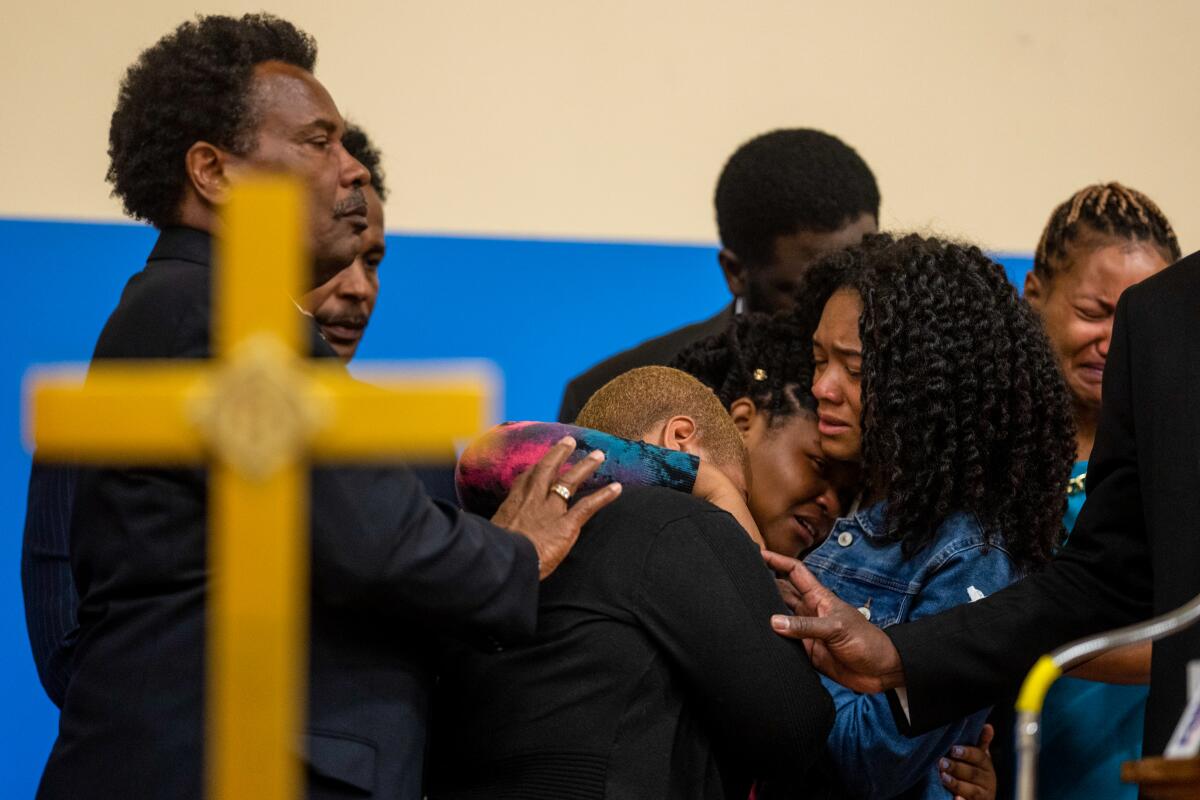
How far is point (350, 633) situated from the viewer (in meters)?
1.63

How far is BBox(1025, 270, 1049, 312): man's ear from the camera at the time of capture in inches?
112

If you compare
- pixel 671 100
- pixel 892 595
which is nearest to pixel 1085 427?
pixel 892 595

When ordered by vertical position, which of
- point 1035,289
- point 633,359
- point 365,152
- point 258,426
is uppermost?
point 365,152

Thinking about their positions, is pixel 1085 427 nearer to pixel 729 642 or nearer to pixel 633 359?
pixel 633 359

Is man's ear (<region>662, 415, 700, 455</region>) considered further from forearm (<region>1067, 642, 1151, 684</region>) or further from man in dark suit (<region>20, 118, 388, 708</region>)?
forearm (<region>1067, 642, 1151, 684</region>)

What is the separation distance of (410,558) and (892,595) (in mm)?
772

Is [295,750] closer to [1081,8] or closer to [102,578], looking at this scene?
[102,578]

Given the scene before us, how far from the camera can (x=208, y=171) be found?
6.12 feet

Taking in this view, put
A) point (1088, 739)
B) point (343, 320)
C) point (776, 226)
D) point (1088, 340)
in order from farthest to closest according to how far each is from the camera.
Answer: point (776, 226)
point (343, 320)
point (1088, 340)
point (1088, 739)

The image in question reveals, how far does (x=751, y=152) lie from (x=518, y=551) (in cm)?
195

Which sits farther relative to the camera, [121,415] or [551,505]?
[551,505]

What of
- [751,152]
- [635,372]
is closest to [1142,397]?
[635,372]

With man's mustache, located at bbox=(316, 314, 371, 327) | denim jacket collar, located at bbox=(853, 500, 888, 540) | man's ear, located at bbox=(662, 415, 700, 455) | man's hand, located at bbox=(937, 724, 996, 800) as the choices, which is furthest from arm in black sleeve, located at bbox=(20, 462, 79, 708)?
man's hand, located at bbox=(937, 724, 996, 800)

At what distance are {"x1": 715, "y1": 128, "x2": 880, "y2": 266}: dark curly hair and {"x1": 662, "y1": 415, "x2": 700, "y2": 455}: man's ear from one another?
45.9 inches
